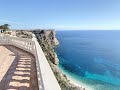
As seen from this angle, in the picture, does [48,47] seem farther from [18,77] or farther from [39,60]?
[39,60]

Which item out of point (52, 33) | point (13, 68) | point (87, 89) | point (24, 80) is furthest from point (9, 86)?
point (52, 33)

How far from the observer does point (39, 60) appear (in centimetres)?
438

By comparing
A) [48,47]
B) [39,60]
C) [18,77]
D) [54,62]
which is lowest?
[54,62]

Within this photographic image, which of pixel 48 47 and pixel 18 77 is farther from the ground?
pixel 18 77

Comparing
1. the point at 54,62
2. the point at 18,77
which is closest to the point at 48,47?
the point at 54,62

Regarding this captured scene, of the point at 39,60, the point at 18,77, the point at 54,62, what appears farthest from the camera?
the point at 54,62

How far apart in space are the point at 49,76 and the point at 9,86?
2131 millimetres

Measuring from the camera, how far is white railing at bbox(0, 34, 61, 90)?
2.64 meters

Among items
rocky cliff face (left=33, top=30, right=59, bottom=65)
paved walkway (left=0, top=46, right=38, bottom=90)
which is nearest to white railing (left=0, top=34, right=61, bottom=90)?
paved walkway (left=0, top=46, right=38, bottom=90)

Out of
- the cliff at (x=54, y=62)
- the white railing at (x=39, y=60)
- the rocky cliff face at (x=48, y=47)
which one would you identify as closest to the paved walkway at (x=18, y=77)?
the white railing at (x=39, y=60)

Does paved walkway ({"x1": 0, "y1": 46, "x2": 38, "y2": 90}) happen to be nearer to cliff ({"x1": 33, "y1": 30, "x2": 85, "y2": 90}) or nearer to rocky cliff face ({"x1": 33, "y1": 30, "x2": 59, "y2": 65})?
cliff ({"x1": 33, "y1": 30, "x2": 85, "y2": 90})

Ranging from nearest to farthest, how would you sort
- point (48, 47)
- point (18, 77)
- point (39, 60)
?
point (39, 60), point (18, 77), point (48, 47)

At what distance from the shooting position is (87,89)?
1284 inches

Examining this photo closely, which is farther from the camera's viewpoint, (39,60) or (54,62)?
(54,62)
